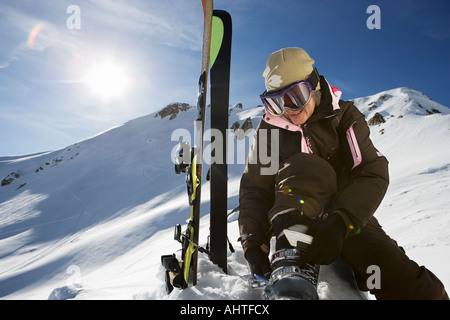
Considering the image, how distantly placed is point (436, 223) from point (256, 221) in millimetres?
2261

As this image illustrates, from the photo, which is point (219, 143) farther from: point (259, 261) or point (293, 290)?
point (293, 290)

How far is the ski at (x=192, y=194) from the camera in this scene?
65.2 inches

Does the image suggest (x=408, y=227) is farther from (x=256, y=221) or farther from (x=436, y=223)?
(x=256, y=221)

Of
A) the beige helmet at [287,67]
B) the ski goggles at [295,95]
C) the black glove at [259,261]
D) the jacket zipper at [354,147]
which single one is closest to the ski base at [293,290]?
the black glove at [259,261]

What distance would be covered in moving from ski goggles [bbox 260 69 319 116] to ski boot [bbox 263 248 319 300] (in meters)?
0.86

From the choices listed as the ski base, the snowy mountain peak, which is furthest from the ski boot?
the snowy mountain peak

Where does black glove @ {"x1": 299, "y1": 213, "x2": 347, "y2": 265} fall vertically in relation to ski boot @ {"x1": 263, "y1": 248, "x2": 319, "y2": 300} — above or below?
above

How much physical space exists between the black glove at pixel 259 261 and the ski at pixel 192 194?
0.48m

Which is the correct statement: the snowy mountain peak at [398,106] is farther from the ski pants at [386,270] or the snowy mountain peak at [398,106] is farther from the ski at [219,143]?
the ski pants at [386,270]

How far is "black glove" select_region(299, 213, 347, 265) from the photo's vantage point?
3.61ft

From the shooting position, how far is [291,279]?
1026 mm

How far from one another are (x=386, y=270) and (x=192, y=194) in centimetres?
127

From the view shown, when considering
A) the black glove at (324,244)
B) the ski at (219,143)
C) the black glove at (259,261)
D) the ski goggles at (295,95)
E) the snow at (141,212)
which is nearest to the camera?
the black glove at (324,244)

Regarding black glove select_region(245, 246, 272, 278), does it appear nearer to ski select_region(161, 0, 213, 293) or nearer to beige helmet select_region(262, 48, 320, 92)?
ski select_region(161, 0, 213, 293)
